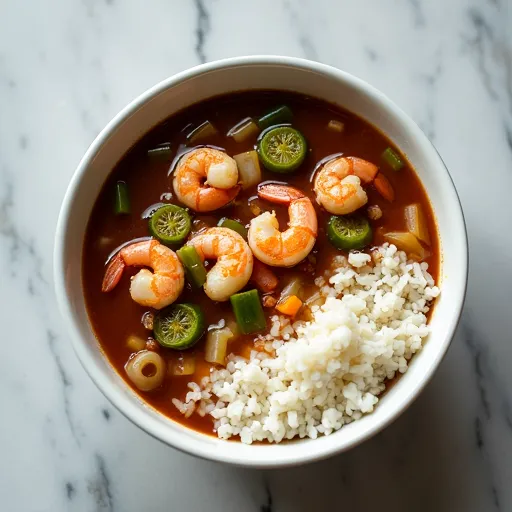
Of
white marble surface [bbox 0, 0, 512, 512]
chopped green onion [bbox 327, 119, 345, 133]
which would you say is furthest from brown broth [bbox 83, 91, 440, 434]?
white marble surface [bbox 0, 0, 512, 512]

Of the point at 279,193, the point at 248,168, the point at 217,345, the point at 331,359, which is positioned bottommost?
the point at 331,359

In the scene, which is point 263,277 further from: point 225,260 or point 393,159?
point 393,159

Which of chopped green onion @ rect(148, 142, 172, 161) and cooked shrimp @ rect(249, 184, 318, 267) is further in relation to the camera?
chopped green onion @ rect(148, 142, 172, 161)

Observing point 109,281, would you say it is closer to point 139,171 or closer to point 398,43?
point 139,171

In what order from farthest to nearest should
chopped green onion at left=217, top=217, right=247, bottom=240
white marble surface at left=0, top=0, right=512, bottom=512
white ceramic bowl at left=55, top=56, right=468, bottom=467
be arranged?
white marble surface at left=0, top=0, right=512, bottom=512 < chopped green onion at left=217, top=217, right=247, bottom=240 < white ceramic bowl at left=55, top=56, right=468, bottom=467

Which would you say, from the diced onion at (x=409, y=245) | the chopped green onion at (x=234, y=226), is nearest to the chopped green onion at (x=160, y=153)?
the chopped green onion at (x=234, y=226)

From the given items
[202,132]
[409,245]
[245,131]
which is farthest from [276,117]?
[409,245]

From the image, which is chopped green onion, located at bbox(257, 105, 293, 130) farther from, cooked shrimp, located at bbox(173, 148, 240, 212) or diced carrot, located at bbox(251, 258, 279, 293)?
diced carrot, located at bbox(251, 258, 279, 293)
